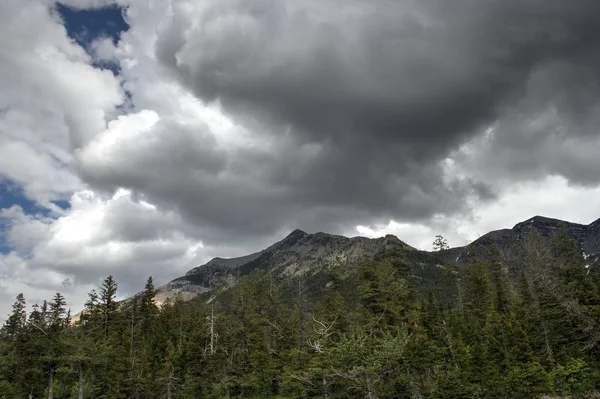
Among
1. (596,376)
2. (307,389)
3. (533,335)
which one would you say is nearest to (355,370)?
(307,389)

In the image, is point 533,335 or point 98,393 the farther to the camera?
point 98,393

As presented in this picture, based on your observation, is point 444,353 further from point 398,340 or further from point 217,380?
point 217,380

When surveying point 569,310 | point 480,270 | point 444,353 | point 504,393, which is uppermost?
point 480,270

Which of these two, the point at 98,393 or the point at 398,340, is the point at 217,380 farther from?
the point at 398,340

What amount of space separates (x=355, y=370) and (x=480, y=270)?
193 ft

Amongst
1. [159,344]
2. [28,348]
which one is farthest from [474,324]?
[28,348]

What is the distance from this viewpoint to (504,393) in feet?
145

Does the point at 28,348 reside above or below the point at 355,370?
above

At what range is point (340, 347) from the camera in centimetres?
3662

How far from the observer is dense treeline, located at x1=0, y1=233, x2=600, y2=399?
4256cm

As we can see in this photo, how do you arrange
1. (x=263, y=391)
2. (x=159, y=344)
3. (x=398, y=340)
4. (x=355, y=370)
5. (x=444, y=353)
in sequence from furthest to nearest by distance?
1. (x=159, y=344)
2. (x=263, y=391)
3. (x=444, y=353)
4. (x=398, y=340)
5. (x=355, y=370)

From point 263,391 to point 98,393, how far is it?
26.2 meters

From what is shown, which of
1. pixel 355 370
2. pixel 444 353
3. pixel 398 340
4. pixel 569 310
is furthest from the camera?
pixel 444 353

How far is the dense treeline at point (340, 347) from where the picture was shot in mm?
42562
